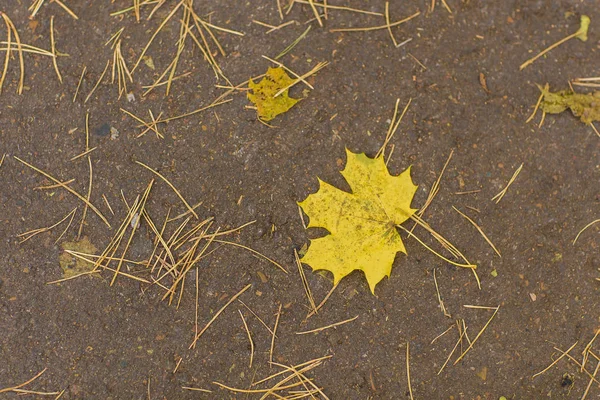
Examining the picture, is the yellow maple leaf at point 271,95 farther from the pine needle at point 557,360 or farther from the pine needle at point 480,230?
the pine needle at point 557,360

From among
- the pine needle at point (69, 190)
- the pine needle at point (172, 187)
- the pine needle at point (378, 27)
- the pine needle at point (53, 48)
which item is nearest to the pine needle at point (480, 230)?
the pine needle at point (378, 27)

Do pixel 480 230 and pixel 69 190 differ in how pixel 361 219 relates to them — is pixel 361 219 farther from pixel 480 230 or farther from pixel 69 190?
pixel 69 190

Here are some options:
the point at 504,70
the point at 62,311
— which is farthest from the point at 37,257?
the point at 504,70

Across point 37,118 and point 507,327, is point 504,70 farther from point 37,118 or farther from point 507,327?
point 37,118

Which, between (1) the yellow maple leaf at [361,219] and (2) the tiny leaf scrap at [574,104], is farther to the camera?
(2) the tiny leaf scrap at [574,104]

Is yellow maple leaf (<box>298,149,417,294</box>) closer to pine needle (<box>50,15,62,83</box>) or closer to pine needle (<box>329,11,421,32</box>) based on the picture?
pine needle (<box>329,11,421,32</box>)
